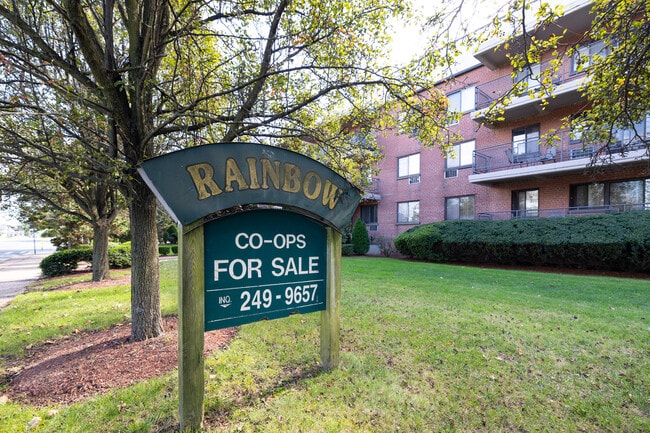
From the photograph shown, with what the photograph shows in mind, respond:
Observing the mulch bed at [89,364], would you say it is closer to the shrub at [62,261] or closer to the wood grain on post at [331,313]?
the wood grain on post at [331,313]

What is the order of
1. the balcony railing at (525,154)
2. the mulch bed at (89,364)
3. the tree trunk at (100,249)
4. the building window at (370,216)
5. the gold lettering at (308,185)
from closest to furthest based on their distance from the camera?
the mulch bed at (89,364) < the gold lettering at (308,185) < the tree trunk at (100,249) < the balcony railing at (525,154) < the building window at (370,216)

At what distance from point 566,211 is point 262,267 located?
15.8 meters

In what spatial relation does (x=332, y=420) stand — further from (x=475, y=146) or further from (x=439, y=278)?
(x=475, y=146)

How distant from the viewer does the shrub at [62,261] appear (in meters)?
11.8

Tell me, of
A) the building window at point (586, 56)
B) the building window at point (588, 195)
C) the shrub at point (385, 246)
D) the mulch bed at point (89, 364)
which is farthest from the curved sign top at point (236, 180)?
the shrub at point (385, 246)

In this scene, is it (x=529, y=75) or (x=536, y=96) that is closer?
(x=529, y=75)

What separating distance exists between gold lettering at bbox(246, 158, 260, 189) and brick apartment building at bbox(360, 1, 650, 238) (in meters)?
11.6

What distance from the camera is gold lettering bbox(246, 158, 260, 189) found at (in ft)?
9.41

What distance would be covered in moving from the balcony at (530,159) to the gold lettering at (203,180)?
13.4 m

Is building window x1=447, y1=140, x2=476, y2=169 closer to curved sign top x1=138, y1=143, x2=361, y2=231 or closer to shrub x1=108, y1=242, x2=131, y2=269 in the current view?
curved sign top x1=138, y1=143, x2=361, y2=231

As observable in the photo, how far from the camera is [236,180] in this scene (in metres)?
2.80

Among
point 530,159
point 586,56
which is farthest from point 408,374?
point 530,159

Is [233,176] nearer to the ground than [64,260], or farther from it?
farther from it

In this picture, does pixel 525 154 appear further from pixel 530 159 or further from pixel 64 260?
pixel 64 260
